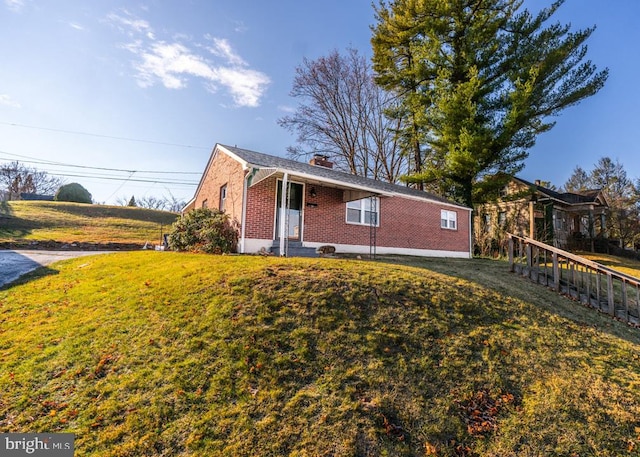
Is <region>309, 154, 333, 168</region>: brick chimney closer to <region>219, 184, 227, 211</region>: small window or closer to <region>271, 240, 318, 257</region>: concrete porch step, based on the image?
<region>219, 184, 227, 211</region>: small window

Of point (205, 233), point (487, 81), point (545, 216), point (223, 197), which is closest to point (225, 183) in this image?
point (223, 197)

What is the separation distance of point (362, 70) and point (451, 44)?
26.6 ft

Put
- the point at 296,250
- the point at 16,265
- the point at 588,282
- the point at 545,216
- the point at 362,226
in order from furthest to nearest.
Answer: the point at 545,216 → the point at 362,226 → the point at 296,250 → the point at 16,265 → the point at 588,282

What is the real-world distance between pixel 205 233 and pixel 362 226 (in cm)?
645

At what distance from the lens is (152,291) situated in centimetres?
638

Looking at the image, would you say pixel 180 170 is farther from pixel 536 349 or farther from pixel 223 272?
pixel 536 349

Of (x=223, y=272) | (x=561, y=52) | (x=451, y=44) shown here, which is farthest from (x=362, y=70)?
(x=223, y=272)

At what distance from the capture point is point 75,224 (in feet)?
84.5

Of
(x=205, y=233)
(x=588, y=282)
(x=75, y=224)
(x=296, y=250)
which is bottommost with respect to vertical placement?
(x=588, y=282)

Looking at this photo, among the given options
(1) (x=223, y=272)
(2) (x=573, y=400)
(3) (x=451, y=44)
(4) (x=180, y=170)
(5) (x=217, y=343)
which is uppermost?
(3) (x=451, y=44)

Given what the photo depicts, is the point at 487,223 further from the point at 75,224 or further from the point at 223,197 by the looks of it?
the point at 75,224

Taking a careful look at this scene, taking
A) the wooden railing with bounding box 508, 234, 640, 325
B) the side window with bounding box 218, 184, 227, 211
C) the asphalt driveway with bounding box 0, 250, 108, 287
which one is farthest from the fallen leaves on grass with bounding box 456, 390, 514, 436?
the side window with bounding box 218, 184, 227, 211

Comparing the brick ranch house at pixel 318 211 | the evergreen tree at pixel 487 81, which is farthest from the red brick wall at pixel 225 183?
the evergreen tree at pixel 487 81

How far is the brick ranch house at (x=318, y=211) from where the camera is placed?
10.8 m
